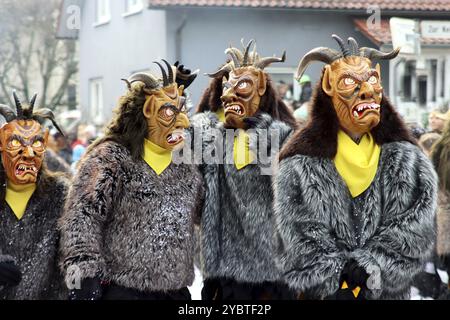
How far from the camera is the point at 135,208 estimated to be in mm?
5383

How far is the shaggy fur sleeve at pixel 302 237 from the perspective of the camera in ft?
15.7

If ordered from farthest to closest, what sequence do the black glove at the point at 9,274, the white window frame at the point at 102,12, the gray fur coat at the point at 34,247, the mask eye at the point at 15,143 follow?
1. the white window frame at the point at 102,12
2. the mask eye at the point at 15,143
3. the gray fur coat at the point at 34,247
4. the black glove at the point at 9,274

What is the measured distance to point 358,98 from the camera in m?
5.00

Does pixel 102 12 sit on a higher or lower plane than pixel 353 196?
higher

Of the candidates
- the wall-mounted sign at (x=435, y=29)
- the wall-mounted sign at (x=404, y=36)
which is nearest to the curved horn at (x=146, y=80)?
the wall-mounted sign at (x=404, y=36)

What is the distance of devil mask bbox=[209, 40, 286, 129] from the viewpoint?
20.5ft

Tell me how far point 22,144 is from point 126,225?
844mm

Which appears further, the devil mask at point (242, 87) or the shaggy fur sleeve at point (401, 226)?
the devil mask at point (242, 87)

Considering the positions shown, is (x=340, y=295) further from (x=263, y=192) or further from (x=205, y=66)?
(x=205, y=66)

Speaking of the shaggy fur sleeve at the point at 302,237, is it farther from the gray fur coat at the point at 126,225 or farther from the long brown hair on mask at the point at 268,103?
the long brown hair on mask at the point at 268,103

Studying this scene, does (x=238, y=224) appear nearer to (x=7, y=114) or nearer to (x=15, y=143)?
(x=15, y=143)

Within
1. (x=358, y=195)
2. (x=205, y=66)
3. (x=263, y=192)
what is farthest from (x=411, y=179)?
(x=205, y=66)

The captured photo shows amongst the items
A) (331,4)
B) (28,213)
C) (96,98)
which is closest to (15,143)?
(28,213)

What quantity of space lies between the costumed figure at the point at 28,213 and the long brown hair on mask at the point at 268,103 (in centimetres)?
141
